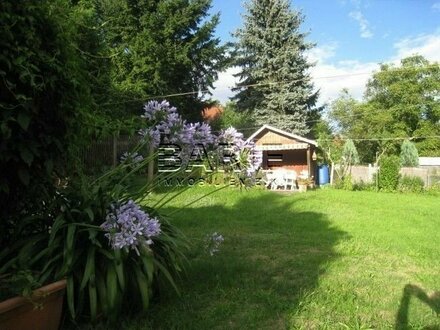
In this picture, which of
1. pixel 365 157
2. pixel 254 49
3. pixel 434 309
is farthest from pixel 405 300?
pixel 365 157

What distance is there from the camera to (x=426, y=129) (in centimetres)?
3719

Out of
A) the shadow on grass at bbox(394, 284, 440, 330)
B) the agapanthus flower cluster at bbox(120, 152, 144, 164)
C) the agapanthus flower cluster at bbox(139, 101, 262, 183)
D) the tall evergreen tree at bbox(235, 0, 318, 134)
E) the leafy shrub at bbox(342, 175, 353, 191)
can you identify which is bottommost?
the leafy shrub at bbox(342, 175, 353, 191)

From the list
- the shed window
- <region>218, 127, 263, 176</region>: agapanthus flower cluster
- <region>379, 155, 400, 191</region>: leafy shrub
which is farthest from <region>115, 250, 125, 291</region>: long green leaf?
the shed window

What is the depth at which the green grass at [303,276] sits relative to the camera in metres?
3.28

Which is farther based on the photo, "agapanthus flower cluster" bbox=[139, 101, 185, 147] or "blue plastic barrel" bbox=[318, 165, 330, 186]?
"blue plastic barrel" bbox=[318, 165, 330, 186]

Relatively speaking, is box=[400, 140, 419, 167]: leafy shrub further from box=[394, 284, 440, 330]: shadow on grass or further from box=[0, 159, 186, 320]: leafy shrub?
box=[0, 159, 186, 320]: leafy shrub

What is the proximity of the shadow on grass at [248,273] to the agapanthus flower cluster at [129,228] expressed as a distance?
2.44ft

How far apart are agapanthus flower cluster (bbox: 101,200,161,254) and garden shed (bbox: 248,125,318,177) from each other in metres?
18.9

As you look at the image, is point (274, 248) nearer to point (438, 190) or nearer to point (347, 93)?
point (438, 190)

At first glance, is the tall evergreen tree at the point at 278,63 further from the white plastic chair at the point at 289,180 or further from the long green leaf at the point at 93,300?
the long green leaf at the point at 93,300

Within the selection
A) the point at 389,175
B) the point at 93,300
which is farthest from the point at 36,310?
the point at 389,175

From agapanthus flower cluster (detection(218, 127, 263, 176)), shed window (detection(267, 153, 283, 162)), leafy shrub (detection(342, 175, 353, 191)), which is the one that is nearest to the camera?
agapanthus flower cluster (detection(218, 127, 263, 176))

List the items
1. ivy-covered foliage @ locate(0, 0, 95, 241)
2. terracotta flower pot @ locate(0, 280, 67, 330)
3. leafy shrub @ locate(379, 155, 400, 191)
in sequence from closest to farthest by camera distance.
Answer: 1. terracotta flower pot @ locate(0, 280, 67, 330)
2. ivy-covered foliage @ locate(0, 0, 95, 241)
3. leafy shrub @ locate(379, 155, 400, 191)

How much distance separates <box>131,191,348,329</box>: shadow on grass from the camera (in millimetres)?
3285
